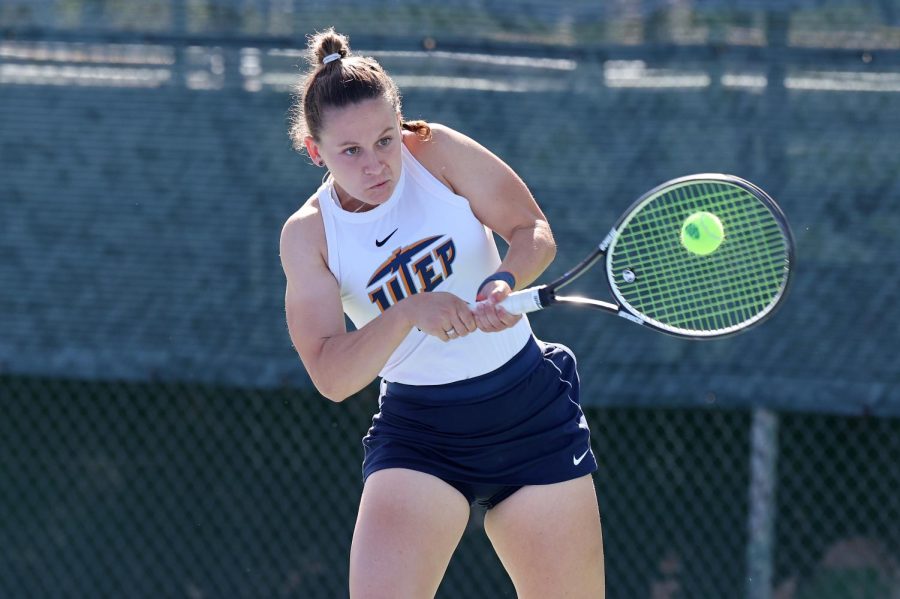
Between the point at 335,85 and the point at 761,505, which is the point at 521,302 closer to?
the point at 335,85

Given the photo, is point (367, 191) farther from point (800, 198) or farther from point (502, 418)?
point (800, 198)

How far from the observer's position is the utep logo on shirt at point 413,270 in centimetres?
284

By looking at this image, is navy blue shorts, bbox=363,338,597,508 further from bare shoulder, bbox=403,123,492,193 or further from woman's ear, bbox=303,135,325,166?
woman's ear, bbox=303,135,325,166

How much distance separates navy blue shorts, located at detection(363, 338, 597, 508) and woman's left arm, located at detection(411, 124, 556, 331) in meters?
0.23

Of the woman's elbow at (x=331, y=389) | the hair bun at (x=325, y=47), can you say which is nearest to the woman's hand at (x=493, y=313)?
the woman's elbow at (x=331, y=389)

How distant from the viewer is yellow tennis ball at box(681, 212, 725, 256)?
2818 mm

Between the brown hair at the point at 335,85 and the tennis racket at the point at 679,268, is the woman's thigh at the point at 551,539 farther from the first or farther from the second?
the brown hair at the point at 335,85

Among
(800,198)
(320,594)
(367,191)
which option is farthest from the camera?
(320,594)

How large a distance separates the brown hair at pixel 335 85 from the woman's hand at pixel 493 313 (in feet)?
1.61

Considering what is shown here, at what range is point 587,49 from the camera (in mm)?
4547

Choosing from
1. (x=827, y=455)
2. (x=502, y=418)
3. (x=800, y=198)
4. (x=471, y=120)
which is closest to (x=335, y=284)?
(x=502, y=418)

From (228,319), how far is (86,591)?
1252 mm

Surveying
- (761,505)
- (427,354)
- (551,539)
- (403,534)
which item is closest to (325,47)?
(427,354)

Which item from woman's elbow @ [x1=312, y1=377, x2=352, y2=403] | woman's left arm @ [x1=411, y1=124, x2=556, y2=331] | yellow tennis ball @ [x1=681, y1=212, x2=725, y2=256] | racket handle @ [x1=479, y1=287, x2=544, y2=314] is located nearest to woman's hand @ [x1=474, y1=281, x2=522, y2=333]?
racket handle @ [x1=479, y1=287, x2=544, y2=314]
